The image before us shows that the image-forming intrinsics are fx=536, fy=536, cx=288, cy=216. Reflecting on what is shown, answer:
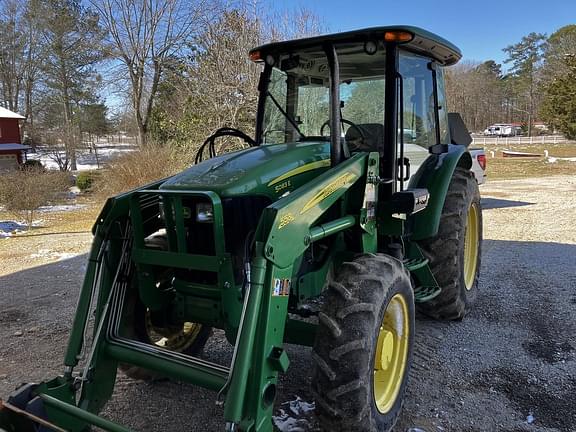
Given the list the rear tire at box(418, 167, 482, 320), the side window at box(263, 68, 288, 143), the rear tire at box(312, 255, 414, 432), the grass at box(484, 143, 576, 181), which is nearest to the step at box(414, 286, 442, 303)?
the rear tire at box(418, 167, 482, 320)

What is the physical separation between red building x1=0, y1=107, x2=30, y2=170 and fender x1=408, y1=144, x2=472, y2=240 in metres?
32.8

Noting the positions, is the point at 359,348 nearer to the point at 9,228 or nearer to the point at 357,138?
the point at 357,138

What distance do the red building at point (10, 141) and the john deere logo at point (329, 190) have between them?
33.4 meters

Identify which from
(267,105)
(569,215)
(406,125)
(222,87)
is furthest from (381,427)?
(222,87)

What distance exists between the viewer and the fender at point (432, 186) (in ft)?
13.6

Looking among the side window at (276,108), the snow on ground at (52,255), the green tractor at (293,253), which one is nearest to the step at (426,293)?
the green tractor at (293,253)

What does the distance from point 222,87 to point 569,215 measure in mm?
10538

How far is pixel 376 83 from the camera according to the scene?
3984 mm

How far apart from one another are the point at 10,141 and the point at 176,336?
34755 mm

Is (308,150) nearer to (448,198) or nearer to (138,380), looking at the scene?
(448,198)

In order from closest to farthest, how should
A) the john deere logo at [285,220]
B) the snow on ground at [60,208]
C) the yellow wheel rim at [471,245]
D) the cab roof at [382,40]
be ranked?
1. the john deere logo at [285,220]
2. the cab roof at [382,40]
3. the yellow wheel rim at [471,245]
4. the snow on ground at [60,208]

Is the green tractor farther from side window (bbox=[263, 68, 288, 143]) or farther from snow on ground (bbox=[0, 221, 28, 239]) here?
snow on ground (bbox=[0, 221, 28, 239])

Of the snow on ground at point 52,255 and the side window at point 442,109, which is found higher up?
the side window at point 442,109

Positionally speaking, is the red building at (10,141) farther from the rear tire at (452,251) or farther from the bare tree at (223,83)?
the rear tire at (452,251)
